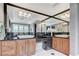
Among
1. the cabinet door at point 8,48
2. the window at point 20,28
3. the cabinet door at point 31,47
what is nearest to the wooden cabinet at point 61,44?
the cabinet door at point 31,47

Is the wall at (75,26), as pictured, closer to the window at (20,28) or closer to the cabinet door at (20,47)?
the cabinet door at (20,47)

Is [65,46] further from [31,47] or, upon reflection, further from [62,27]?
[31,47]

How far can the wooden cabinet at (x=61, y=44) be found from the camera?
13.5 feet

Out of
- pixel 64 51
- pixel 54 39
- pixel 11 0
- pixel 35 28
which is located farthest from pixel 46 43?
pixel 11 0

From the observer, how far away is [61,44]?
4543 mm

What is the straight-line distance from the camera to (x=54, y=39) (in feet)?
17.2

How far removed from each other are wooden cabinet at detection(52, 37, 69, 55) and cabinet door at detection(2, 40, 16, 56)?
215 centimetres

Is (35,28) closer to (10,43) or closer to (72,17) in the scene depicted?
(10,43)

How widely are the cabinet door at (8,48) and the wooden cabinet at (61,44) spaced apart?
7.07ft

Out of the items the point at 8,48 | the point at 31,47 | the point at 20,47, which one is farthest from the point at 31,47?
the point at 8,48

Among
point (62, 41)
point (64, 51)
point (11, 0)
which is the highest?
point (11, 0)

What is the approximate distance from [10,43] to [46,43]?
2578mm

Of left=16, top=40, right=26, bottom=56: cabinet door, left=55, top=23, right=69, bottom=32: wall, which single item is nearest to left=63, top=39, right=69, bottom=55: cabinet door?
left=55, top=23, right=69, bottom=32: wall

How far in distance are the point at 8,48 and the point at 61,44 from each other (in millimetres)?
2438
